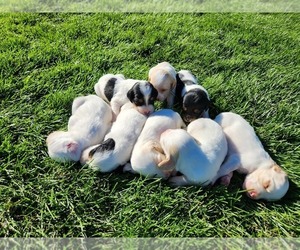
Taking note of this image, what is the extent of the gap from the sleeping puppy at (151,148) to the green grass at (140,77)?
9 cm

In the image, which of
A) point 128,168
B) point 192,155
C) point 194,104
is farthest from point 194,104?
point 128,168

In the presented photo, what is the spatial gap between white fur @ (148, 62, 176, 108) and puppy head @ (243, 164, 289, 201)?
1.14 meters

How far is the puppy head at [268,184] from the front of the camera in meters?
3.70

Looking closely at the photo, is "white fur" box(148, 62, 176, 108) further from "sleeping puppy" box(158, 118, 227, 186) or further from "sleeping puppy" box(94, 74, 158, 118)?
"sleeping puppy" box(158, 118, 227, 186)

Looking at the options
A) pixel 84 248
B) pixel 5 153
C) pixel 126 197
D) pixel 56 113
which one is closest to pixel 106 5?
pixel 56 113

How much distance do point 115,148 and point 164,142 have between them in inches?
15.1

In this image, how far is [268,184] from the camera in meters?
3.71

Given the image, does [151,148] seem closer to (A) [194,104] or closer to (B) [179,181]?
(B) [179,181]

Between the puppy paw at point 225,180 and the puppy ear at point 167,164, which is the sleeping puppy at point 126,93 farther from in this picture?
the puppy paw at point 225,180

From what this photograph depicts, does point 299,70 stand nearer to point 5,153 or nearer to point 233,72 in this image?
point 233,72

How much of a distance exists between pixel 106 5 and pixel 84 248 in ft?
13.0

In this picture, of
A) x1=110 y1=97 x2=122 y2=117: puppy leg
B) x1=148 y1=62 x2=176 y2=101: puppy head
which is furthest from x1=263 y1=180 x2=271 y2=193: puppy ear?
x1=110 y1=97 x2=122 y2=117: puppy leg

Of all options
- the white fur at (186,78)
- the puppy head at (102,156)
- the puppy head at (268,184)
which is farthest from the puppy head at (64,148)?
the puppy head at (268,184)

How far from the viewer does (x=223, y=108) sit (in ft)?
15.6
